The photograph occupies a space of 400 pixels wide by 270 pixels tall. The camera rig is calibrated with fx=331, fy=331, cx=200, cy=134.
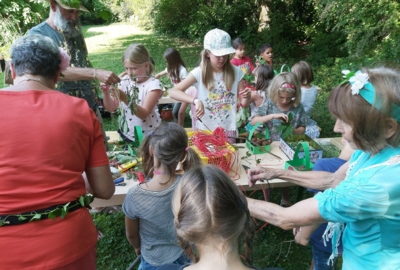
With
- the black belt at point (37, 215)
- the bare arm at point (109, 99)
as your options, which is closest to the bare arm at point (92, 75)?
the bare arm at point (109, 99)

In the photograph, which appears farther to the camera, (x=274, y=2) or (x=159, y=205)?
(x=274, y=2)

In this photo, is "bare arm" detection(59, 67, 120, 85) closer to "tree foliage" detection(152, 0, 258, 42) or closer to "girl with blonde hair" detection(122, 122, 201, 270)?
"girl with blonde hair" detection(122, 122, 201, 270)

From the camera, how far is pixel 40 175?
4.92ft

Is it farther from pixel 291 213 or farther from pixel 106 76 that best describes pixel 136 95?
pixel 291 213

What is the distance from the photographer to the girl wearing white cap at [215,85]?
10.5 ft

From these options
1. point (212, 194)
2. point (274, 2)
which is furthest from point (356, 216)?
point (274, 2)

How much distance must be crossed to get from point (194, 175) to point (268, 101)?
2509 mm

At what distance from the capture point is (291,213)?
1.48 metres

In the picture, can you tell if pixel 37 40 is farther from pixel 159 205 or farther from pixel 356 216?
pixel 356 216

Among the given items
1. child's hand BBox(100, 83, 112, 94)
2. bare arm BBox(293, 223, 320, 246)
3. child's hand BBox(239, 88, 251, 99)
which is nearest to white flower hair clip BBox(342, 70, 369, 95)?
bare arm BBox(293, 223, 320, 246)

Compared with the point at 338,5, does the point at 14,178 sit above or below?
below

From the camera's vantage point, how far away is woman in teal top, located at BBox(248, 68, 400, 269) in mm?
1257

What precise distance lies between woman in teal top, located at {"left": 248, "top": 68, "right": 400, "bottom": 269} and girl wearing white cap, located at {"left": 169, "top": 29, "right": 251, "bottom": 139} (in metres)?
1.90

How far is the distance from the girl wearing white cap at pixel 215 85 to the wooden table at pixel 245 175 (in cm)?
39
